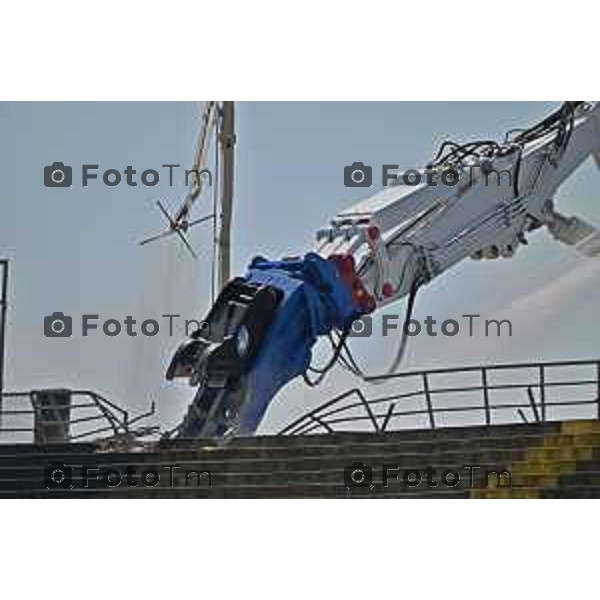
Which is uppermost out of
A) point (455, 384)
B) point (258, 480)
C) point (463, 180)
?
point (463, 180)

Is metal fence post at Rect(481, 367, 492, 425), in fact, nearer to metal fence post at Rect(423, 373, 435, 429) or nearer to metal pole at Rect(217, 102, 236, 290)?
metal fence post at Rect(423, 373, 435, 429)

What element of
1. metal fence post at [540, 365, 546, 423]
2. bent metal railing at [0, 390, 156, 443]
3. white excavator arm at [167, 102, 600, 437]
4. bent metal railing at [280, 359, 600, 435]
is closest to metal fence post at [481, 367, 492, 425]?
bent metal railing at [280, 359, 600, 435]

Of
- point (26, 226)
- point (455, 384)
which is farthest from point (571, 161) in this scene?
point (26, 226)

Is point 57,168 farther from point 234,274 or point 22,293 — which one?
point 234,274

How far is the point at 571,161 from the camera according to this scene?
5.17m

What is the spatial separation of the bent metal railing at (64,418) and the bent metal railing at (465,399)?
0.66 meters

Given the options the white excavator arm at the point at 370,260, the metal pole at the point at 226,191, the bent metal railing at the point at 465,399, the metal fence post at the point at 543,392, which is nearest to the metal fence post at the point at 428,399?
the bent metal railing at the point at 465,399

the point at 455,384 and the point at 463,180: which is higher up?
the point at 463,180

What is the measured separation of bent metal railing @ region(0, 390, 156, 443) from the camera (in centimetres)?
520

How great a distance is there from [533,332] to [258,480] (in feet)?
4.07

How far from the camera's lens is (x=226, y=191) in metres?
5.24

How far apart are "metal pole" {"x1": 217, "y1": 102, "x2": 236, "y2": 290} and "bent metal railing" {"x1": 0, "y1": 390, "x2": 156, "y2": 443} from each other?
2.06ft

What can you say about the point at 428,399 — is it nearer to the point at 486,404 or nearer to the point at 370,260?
the point at 486,404

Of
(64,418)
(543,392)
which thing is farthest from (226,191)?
(543,392)
